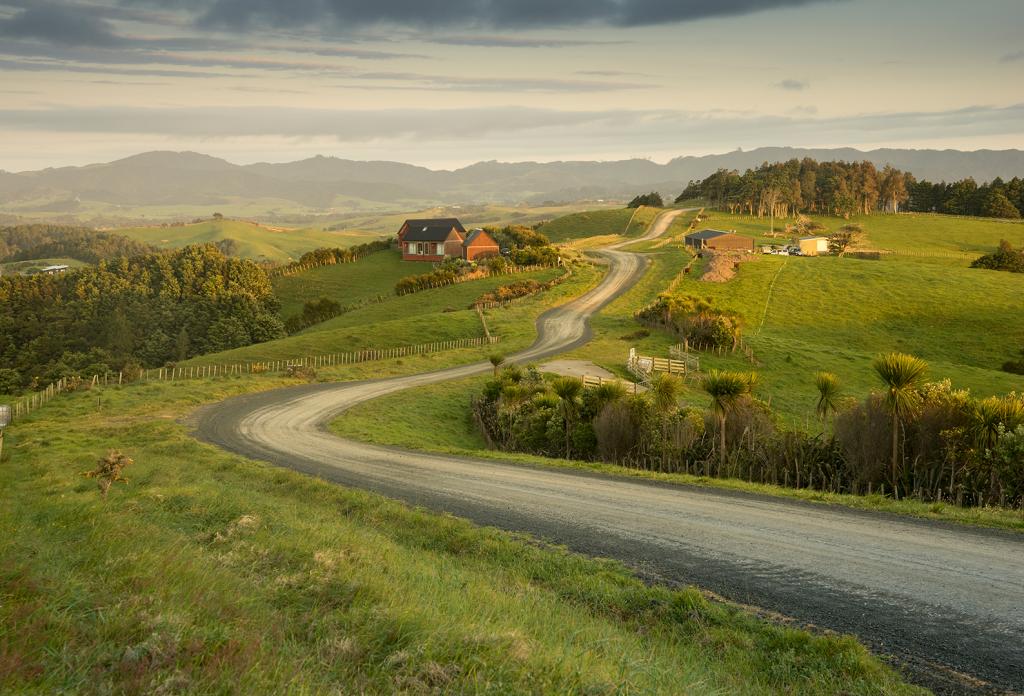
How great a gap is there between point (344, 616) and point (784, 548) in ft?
34.5

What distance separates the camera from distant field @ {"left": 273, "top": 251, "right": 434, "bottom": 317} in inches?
3999

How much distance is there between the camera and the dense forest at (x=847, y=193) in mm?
154625

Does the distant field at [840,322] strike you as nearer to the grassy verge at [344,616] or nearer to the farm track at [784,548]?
the farm track at [784,548]

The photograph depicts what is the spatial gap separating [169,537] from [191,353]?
310ft

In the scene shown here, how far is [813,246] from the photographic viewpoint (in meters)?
117

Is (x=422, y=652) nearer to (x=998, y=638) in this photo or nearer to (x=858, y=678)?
(x=858, y=678)

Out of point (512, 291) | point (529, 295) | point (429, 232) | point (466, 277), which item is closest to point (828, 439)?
point (529, 295)

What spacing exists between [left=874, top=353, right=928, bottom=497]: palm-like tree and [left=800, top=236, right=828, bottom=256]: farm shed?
10026 centimetres

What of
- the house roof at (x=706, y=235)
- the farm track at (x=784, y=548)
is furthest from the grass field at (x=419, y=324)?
the house roof at (x=706, y=235)

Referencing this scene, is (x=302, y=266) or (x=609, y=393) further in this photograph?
(x=302, y=266)

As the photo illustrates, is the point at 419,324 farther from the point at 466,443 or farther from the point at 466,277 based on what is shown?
the point at 466,443

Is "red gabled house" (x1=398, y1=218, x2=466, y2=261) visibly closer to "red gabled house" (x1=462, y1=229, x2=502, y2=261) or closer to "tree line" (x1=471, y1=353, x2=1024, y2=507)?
"red gabled house" (x1=462, y1=229, x2=502, y2=261)

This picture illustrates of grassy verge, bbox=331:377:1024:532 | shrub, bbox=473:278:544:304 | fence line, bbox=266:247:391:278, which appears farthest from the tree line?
fence line, bbox=266:247:391:278

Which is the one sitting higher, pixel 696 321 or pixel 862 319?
pixel 696 321
